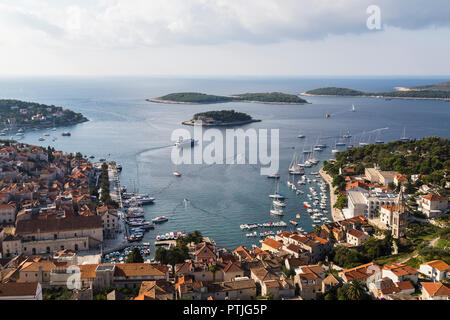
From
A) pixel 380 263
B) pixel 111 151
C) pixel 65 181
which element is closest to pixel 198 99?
pixel 111 151

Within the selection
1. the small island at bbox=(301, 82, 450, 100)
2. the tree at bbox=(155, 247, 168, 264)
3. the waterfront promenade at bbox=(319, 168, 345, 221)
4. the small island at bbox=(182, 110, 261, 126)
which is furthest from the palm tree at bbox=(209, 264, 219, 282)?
the small island at bbox=(301, 82, 450, 100)

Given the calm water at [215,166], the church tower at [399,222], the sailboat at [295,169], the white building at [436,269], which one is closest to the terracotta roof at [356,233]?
the church tower at [399,222]

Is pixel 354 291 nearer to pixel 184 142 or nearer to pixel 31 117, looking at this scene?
pixel 184 142

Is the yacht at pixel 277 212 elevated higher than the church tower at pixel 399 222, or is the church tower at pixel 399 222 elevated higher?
the church tower at pixel 399 222

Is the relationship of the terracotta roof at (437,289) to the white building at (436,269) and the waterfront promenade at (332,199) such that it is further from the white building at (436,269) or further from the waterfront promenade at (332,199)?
the waterfront promenade at (332,199)

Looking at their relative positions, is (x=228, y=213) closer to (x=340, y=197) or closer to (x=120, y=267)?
(x=340, y=197)

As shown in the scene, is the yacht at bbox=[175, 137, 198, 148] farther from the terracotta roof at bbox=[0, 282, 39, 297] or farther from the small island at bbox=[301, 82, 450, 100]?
the small island at bbox=[301, 82, 450, 100]
